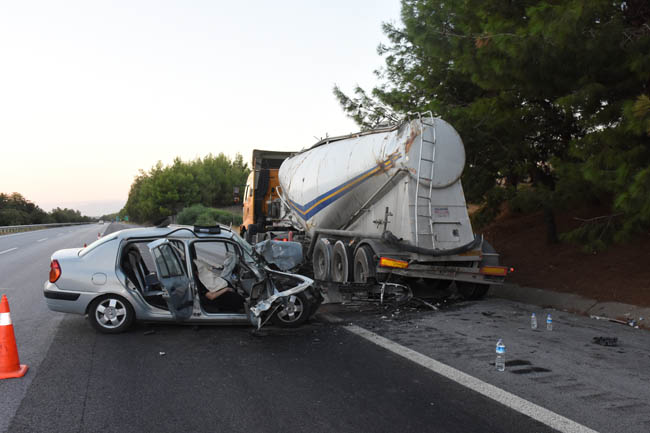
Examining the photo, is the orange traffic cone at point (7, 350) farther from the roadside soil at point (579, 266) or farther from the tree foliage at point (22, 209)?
the tree foliage at point (22, 209)

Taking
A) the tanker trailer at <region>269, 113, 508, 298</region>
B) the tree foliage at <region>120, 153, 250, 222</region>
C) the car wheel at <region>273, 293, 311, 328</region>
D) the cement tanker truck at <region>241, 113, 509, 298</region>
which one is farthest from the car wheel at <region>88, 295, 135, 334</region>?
the tree foliage at <region>120, 153, 250, 222</region>

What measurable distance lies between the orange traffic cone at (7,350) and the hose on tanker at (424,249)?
6.08 m

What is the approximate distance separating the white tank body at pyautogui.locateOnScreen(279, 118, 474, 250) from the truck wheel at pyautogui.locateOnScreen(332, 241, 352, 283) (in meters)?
0.55

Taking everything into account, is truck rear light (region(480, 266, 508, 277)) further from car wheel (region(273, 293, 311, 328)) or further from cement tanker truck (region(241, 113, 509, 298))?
car wheel (region(273, 293, 311, 328))

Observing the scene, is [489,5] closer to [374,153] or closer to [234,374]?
[374,153]

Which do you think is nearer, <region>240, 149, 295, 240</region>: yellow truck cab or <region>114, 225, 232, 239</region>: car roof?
<region>114, 225, 232, 239</region>: car roof

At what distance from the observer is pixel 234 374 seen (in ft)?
18.0

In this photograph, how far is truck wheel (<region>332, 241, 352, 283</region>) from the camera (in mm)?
10641

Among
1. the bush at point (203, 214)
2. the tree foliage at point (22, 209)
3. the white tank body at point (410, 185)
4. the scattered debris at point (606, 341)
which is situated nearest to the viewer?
Result: the scattered debris at point (606, 341)

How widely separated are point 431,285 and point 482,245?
1700 millimetres

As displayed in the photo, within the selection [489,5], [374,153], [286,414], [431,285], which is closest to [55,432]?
[286,414]

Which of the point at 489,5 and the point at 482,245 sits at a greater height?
the point at 489,5

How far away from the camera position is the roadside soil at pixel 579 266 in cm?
984

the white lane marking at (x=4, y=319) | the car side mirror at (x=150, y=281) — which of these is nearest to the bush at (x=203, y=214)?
the car side mirror at (x=150, y=281)
